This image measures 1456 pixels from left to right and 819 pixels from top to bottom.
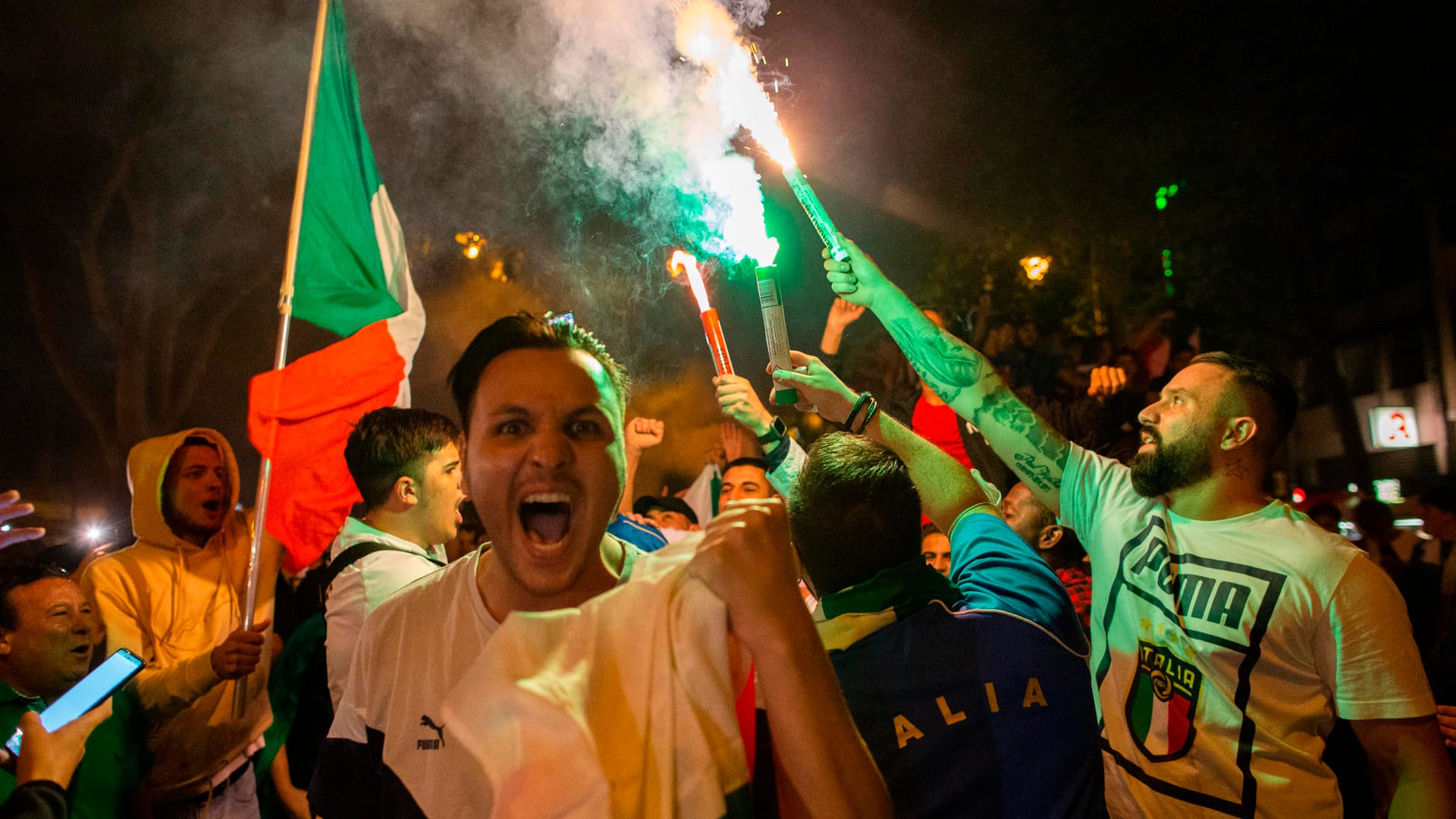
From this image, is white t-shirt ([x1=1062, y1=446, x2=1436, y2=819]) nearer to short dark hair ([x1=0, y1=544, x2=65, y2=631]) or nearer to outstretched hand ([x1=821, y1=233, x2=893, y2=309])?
outstretched hand ([x1=821, y1=233, x2=893, y2=309])

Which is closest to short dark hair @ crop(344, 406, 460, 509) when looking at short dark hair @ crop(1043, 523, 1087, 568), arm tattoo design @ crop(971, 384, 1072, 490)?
arm tattoo design @ crop(971, 384, 1072, 490)

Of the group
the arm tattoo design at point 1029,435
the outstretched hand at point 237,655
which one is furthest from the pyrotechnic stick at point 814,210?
the outstretched hand at point 237,655

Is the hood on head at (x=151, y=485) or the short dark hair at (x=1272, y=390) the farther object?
the hood on head at (x=151, y=485)

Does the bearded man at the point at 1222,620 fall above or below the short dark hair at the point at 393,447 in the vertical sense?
below

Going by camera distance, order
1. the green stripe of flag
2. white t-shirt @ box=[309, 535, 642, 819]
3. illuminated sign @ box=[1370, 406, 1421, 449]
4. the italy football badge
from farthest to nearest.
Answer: illuminated sign @ box=[1370, 406, 1421, 449]
the green stripe of flag
the italy football badge
white t-shirt @ box=[309, 535, 642, 819]

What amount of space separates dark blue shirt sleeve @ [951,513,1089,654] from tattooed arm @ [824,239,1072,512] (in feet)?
3.33

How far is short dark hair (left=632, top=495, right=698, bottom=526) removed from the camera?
747 cm

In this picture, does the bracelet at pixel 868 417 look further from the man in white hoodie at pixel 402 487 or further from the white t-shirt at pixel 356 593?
the man in white hoodie at pixel 402 487

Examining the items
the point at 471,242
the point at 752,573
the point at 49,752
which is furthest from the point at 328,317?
the point at 471,242

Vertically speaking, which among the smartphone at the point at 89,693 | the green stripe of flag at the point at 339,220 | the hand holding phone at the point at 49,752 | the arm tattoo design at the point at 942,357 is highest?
the green stripe of flag at the point at 339,220

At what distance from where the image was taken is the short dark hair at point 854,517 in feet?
8.33

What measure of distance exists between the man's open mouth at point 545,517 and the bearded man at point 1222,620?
2.29 meters

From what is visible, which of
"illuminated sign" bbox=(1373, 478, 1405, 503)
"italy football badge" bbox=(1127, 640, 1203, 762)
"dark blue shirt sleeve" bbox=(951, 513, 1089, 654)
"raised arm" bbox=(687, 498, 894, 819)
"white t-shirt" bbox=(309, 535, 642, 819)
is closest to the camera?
"raised arm" bbox=(687, 498, 894, 819)

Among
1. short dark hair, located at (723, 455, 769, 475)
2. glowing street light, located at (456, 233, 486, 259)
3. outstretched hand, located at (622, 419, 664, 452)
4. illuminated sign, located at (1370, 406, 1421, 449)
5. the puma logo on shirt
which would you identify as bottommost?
illuminated sign, located at (1370, 406, 1421, 449)
